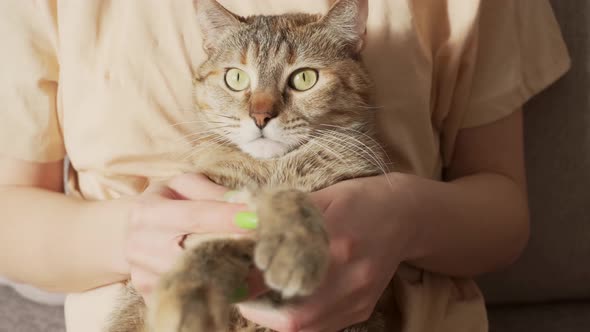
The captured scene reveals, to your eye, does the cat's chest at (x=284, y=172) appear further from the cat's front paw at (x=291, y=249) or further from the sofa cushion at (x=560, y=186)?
the sofa cushion at (x=560, y=186)

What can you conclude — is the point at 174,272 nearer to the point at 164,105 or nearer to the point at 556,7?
the point at 164,105

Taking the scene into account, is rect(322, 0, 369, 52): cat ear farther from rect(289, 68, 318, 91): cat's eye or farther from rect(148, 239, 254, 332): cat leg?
rect(148, 239, 254, 332): cat leg

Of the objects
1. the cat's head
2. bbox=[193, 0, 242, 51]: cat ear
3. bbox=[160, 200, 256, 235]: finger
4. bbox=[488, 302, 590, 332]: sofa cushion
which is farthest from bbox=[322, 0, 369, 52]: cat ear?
bbox=[488, 302, 590, 332]: sofa cushion

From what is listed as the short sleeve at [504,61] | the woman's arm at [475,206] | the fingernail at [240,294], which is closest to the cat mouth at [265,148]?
the woman's arm at [475,206]

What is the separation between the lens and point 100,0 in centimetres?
105

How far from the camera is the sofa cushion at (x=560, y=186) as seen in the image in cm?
136

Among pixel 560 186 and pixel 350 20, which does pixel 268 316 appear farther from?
pixel 560 186

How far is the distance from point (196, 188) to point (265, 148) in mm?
137

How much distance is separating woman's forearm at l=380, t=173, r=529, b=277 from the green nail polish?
34 centimetres

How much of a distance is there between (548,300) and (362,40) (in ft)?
3.22

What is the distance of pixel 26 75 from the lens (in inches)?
41.8

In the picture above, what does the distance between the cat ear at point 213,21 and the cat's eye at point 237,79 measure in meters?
0.07

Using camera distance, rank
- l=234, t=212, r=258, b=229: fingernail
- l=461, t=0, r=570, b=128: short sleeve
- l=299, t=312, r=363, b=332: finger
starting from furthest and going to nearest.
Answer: l=461, t=0, r=570, b=128: short sleeve < l=299, t=312, r=363, b=332: finger < l=234, t=212, r=258, b=229: fingernail

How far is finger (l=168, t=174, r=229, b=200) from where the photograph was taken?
91cm
